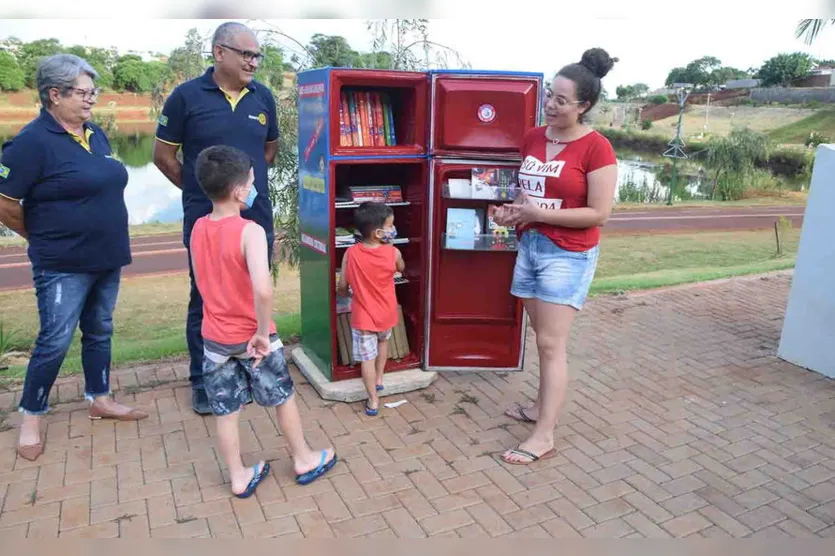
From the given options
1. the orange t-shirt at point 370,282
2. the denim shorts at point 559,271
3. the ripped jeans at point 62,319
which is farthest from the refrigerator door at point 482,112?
the ripped jeans at point 62,319

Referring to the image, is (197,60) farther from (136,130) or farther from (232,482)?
(232,482)

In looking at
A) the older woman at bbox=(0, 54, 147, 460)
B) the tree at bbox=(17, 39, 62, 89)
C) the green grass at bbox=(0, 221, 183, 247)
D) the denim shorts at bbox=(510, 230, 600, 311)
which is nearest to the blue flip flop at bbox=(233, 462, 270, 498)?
the older woman at bbox=(0, 54, 147, 460)

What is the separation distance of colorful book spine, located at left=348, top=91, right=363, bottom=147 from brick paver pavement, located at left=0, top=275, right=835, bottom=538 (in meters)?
1.79

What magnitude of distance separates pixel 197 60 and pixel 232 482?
417 centimetres

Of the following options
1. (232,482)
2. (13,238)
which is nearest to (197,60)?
(232,482)

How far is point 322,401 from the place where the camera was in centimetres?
403

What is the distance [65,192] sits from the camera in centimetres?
307

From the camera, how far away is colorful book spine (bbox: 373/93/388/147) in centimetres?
418

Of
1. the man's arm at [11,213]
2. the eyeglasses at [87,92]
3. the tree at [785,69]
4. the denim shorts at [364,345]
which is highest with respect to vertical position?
the tree at [785,69]

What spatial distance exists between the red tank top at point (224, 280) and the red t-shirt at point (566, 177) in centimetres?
154

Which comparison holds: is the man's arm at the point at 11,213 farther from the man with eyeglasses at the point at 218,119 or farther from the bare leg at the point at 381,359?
the bare leg at the point at 381,359

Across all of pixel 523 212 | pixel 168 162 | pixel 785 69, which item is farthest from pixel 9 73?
pixel 785 69

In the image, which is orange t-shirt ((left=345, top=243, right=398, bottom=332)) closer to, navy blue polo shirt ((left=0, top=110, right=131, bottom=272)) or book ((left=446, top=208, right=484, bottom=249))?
book ((left=446, top=208, right=484, bottom=249))

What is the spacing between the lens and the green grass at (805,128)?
92.1 feet
